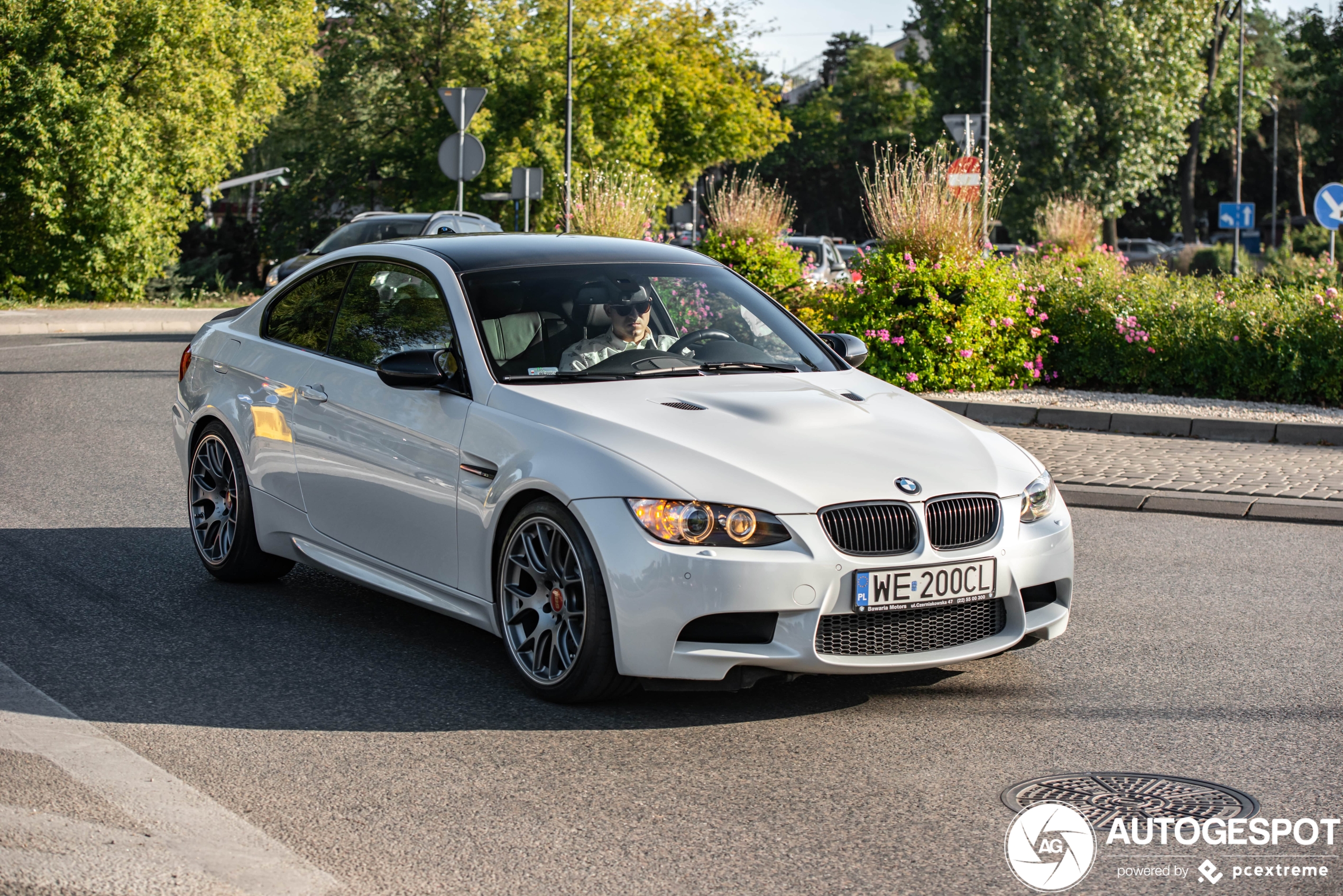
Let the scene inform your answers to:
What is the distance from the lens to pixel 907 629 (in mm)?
4930

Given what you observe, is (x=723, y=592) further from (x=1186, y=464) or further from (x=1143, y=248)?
(x=1143, y=248)

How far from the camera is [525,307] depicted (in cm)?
585

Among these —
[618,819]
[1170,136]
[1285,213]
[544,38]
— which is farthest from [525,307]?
[1285,213]

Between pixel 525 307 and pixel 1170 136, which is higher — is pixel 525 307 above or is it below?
below

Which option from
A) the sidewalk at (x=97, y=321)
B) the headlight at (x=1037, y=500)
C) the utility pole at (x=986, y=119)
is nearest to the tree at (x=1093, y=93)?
the utility pole at (x=986, y=119)

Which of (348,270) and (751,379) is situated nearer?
(751,379)

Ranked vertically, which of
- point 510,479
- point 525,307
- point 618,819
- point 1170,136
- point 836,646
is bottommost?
point 618,819

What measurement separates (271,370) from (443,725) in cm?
229

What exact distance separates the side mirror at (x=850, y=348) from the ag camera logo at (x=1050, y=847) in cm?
259

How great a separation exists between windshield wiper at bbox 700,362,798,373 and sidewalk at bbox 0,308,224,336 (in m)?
18.2

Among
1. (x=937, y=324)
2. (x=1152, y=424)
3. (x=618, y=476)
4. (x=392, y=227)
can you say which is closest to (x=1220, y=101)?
(x=392, y=227)

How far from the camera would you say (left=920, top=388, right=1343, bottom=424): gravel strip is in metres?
12.8

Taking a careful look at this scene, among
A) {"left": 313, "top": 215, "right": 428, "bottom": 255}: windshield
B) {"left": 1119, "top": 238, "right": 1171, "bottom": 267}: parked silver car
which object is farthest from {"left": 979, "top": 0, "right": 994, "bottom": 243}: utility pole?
{"left": 1119, "top": 238, "right": 1171, "bottom": 267}: parked silver car

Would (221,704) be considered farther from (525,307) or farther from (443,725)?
(525,307)
